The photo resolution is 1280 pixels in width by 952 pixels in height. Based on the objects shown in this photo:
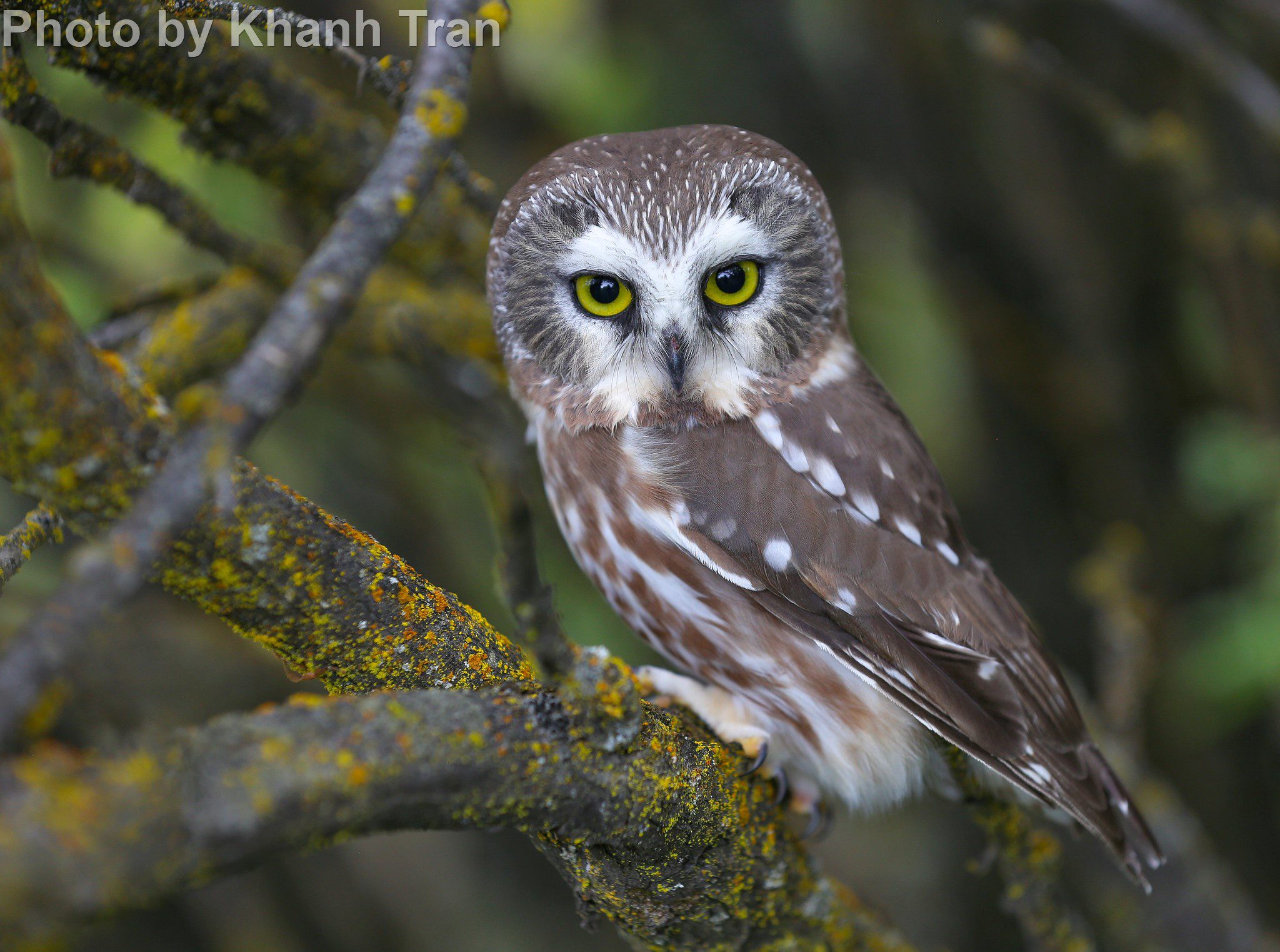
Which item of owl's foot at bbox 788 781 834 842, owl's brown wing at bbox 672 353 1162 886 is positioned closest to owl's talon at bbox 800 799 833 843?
owl's foot at bbox 788 781 834 842

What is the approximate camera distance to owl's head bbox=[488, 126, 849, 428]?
2.29m

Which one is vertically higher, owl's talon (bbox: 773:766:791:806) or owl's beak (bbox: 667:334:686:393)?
owl's beak (bbox: 667:334:686:393)

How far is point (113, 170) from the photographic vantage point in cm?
226

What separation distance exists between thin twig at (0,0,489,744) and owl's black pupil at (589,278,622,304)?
42.5 inches

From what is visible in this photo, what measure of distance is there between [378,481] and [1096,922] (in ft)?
12.3

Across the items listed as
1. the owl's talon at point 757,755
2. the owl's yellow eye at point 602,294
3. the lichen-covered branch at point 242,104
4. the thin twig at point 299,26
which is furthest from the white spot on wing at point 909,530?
the lichen-covered branch at point 242,104

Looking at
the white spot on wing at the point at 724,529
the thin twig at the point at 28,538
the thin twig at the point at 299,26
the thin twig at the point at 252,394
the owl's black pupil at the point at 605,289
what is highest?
the owl's black pupil at the point at 605,289

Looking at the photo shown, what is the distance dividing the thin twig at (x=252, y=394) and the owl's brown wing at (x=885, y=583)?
126 cm

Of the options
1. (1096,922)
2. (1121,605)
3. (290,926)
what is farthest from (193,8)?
(1096,922)

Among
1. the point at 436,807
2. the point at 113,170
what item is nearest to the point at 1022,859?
the point at 436,807

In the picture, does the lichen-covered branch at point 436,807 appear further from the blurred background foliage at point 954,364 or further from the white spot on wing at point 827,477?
the blurred background foliage at point 954,364

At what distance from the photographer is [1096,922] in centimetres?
445

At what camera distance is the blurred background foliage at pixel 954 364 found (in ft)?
12.2

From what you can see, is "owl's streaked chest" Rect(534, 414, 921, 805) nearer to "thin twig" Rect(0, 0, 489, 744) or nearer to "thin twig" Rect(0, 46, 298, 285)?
"thin twig" Rect(0, 46, 298, 285)
